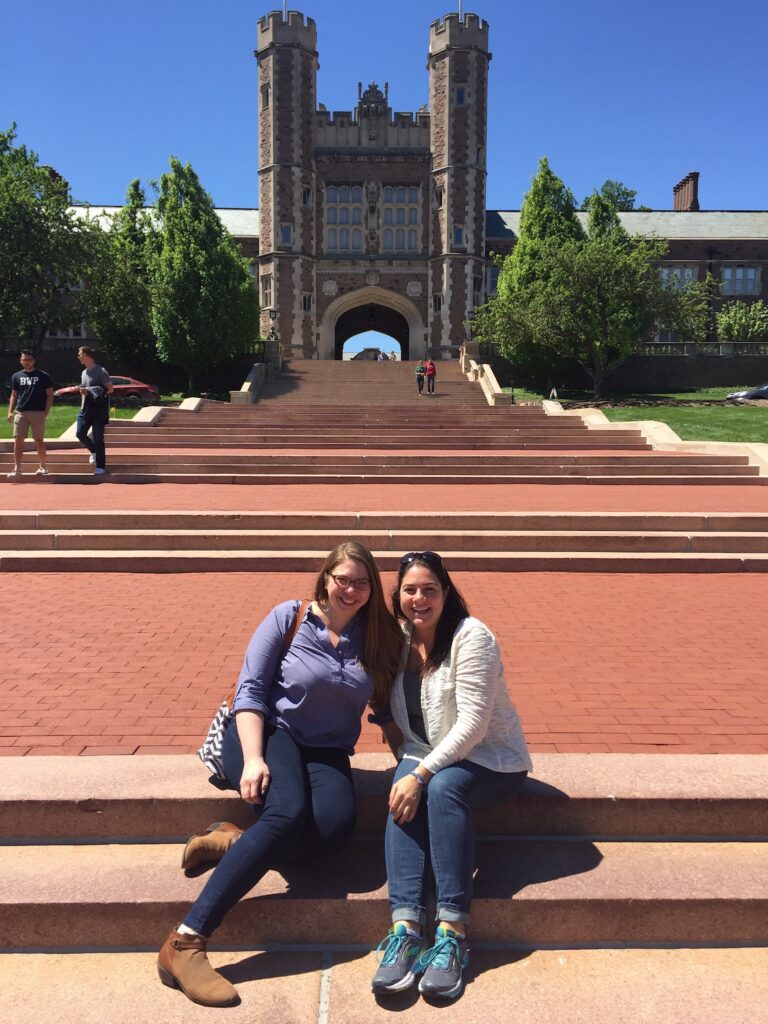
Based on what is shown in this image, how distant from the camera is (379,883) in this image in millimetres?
2750

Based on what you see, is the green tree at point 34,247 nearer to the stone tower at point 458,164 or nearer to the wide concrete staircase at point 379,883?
the stone tower at point 458,164

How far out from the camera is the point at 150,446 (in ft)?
57.1

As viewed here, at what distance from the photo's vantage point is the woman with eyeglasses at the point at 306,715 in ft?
8.75

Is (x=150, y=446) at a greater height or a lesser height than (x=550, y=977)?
greater

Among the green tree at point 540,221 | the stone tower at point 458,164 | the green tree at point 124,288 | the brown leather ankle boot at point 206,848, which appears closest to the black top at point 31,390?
the brown leather ankle boot at point 206,848

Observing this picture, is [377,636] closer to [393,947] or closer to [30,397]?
[393,947]

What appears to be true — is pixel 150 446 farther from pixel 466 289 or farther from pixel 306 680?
pixel 466 289

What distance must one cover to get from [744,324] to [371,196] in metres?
24.1

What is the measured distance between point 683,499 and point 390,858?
31.4 feet

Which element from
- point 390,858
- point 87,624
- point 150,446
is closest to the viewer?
point 390,858

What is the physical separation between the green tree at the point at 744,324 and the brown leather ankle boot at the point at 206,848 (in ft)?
159

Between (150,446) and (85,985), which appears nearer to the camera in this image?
(85,985)

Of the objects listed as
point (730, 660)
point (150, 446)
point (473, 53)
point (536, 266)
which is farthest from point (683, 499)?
point (473, 53)

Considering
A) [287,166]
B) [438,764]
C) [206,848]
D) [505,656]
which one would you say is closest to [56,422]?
[505,656]
